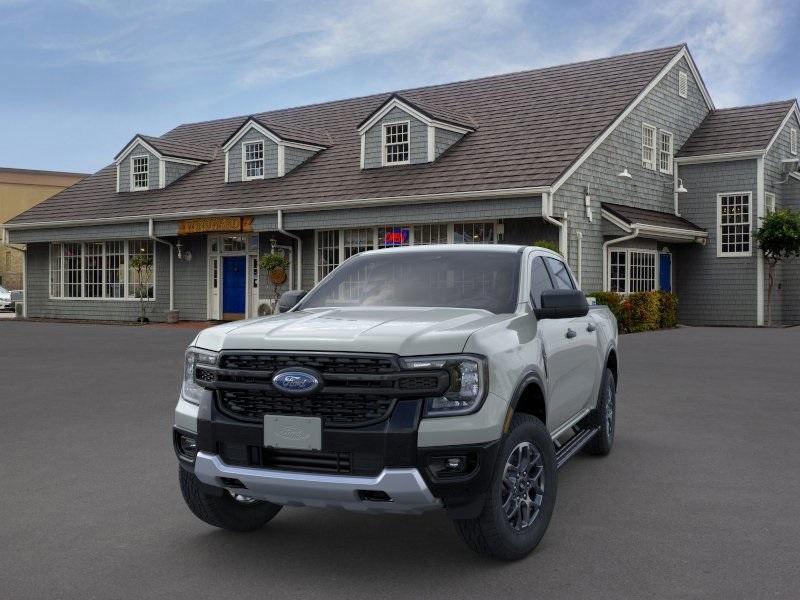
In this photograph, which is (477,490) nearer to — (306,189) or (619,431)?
(619,431)

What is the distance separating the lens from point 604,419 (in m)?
7.25

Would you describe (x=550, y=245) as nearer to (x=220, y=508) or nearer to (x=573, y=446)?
(x=573, y=446)

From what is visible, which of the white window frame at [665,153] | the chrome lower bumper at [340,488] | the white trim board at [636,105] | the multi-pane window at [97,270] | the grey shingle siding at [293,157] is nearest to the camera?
the chrome lower bumper at [340,488]

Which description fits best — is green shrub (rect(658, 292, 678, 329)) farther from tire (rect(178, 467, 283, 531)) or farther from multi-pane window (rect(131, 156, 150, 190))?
tire (rect(178, 467, 283, 531))

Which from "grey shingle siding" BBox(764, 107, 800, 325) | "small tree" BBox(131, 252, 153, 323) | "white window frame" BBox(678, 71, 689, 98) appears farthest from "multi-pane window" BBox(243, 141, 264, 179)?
"grey shingle siding" BBox(764, 107, 800, 325)

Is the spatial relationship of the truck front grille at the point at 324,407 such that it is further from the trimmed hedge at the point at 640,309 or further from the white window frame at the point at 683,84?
the white window frame at the point at 683,84

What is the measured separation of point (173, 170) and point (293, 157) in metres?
5.31

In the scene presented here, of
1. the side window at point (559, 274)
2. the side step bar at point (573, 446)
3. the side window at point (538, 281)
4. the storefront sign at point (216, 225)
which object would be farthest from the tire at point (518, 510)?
the storefront sign at point (216, 225)

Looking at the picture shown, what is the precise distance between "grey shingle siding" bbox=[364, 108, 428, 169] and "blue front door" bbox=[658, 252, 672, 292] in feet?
25.0

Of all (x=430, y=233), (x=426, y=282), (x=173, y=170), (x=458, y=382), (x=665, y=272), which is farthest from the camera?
(x=173, y=170)

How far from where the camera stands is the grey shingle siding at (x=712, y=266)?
1005 inches

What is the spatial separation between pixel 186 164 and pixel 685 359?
20300 millimetres

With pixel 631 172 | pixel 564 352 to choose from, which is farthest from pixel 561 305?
pixel 631 172

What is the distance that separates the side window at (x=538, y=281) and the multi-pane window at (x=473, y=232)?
16.1 m
